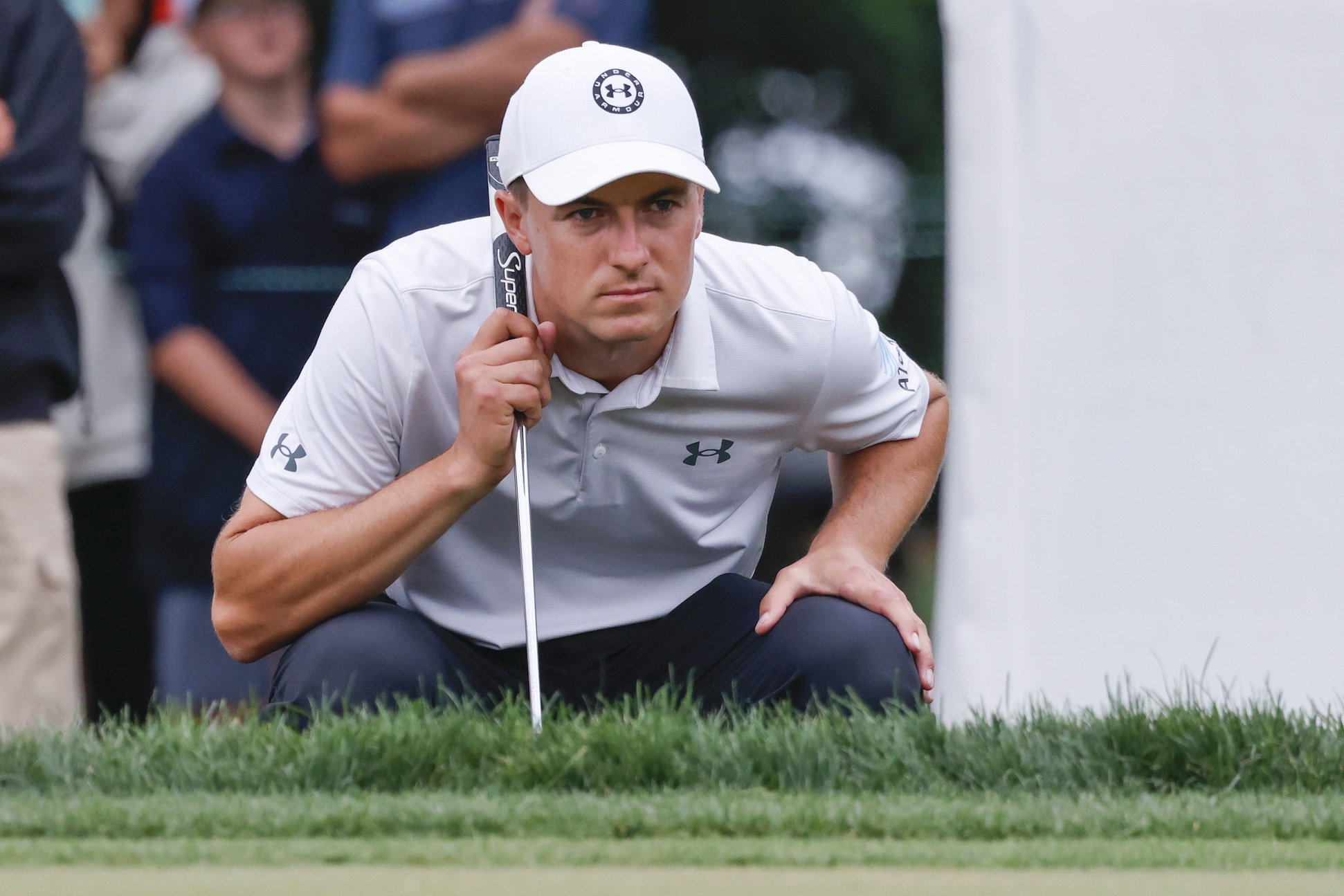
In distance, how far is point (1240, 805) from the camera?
2537 millimetres

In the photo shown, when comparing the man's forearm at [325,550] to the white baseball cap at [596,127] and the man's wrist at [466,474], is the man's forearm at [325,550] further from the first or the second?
the white baseball cap at [596,127]

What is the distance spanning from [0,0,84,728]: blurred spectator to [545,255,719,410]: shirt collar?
1.70 meters

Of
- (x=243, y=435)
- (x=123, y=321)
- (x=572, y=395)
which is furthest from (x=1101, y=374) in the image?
(x=123, y=321)

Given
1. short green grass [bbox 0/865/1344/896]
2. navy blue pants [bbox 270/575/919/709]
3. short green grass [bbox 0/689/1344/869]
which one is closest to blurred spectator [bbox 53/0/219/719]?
navy blue pants [bbox 270/575/919/709]

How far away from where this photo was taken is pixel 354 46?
16.8 feet

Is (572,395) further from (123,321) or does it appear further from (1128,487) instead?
(123,321)

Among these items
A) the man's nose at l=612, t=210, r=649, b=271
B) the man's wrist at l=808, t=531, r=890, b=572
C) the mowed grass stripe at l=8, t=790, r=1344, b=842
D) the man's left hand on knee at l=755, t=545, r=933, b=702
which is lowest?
the mowed grass stripe at l=8, t=790, r=1344, b=842

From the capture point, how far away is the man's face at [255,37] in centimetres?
518

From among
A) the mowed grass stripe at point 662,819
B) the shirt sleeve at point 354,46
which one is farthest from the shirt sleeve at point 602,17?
the mowed grass stripe at point 662,819

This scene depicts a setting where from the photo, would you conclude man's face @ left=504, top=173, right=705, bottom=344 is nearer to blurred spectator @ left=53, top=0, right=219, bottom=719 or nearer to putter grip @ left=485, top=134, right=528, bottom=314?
putter grip @ left=485, top=134, right=528, bottom=314

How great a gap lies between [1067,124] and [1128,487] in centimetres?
81

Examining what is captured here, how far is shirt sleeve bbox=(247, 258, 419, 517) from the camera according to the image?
3.12 m

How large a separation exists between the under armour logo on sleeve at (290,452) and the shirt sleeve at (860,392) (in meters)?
0.95

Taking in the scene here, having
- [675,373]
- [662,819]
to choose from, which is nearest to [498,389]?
[675,373]
